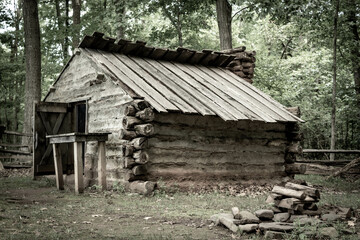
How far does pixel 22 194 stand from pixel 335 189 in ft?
26.9

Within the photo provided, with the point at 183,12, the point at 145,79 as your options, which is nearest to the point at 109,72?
the point at 145,79

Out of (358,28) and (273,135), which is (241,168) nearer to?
(273,135)

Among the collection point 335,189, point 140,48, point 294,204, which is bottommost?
point 335,189

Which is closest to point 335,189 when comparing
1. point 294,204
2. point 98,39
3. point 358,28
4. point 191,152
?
point 191,152

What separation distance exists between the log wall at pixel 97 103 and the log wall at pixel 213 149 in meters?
0.93

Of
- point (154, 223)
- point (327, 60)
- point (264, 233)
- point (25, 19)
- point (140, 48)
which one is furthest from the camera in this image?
point (327, 60)

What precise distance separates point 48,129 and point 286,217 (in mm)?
7943

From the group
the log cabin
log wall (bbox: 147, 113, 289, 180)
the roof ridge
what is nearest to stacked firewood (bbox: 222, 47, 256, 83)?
the roof ridge

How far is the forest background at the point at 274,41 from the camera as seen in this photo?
668 inches

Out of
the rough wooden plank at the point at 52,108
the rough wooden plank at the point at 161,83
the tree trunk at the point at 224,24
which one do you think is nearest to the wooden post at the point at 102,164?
the rough wooden plank at the point at 161,83

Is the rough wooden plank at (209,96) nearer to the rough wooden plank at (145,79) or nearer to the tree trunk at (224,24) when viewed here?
the rough wooden plank at (145,79)

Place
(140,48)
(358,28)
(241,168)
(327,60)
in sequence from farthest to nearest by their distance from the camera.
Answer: (327,60)
(358,28)
(140,48)
(241,168)

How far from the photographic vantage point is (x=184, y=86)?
1097cm

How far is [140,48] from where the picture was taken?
39.4 feet
